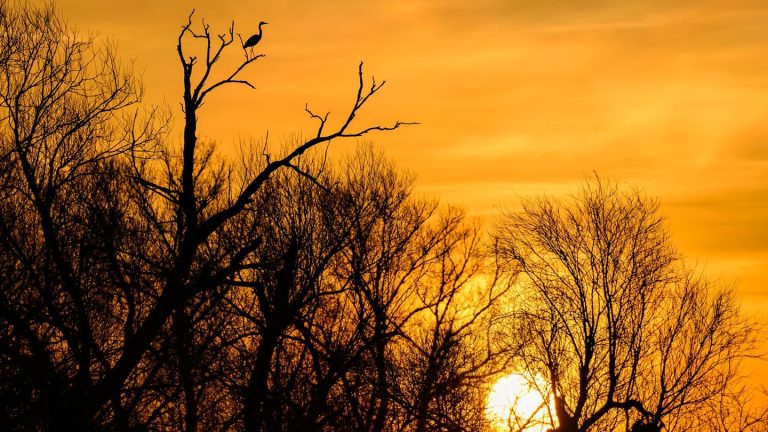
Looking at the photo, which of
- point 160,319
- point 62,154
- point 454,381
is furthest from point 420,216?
point 160,319

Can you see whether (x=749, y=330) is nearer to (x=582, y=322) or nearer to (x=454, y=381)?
(x=582, y=322)

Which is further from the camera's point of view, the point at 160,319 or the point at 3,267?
the point at 3,267

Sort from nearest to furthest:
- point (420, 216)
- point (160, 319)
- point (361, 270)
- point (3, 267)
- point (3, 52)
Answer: point (160, 319), point (3, 267), point (3, 52), point (361, 270), point (420, 216)

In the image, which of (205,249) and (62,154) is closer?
(62,154)

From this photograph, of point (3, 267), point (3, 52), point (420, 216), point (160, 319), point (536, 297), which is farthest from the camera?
point (420, 216)

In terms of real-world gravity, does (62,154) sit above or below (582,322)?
below

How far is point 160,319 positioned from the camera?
8742 mm

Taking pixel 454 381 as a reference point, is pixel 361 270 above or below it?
above

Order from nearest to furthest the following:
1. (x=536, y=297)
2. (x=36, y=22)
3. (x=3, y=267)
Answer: (x=3, y=267), (x=36, y=22), (x=536, y=297)

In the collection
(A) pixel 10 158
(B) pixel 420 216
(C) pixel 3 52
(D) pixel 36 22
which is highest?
(B) pixel 420 216

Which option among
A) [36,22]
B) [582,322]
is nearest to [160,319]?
[36,22]

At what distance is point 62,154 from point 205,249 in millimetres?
7661

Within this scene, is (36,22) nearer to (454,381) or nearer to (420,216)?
(454,381)

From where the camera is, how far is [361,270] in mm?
26891
